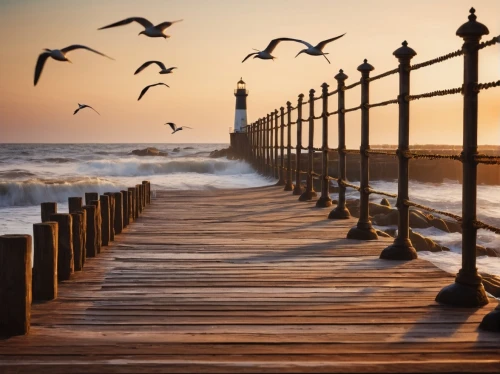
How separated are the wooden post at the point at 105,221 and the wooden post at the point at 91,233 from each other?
18.3 inches

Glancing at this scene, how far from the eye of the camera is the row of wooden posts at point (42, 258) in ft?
9.13

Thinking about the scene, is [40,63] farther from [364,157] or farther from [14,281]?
[14,281]

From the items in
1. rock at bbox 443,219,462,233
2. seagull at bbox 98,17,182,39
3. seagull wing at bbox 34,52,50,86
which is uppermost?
seagull at bbox 98,17,182,39

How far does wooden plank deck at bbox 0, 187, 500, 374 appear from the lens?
7.85 feet

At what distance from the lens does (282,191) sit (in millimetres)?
12109

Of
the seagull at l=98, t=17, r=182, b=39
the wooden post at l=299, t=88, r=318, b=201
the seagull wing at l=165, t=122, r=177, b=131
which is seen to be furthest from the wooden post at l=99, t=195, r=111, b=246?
the seagull wing at l=165, t=122, r=177, b=131

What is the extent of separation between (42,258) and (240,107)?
40885mm

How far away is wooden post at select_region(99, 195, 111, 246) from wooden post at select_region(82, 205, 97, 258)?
18.3 inches

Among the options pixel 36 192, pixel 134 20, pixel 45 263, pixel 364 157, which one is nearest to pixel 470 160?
pixel 45 263

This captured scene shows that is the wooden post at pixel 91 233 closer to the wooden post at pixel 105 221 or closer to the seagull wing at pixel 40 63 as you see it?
the wooden post at pixel 105 221

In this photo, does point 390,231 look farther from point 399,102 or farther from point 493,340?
point 493,340

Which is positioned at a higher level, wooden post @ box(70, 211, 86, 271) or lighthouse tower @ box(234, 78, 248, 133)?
lighthouse tower @ box(234, 78, 248, 133)

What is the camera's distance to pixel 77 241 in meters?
4.18

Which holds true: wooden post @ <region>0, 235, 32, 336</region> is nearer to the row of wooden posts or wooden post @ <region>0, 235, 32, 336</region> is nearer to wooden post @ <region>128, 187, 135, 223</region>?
the row of wooden posts
